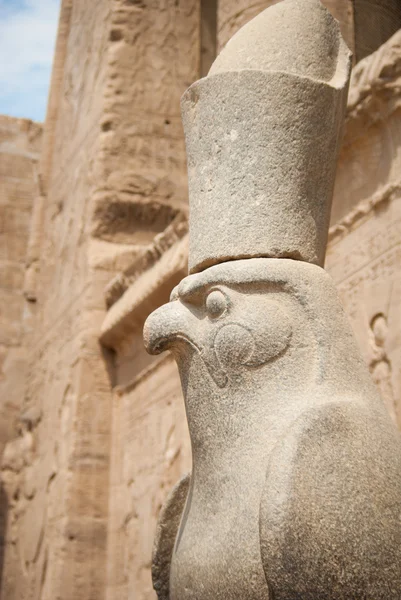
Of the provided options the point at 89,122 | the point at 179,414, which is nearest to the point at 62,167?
the point at 89,122

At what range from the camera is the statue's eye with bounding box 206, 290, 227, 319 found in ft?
6.72

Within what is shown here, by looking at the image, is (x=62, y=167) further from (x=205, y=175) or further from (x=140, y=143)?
(x=205, y=175)

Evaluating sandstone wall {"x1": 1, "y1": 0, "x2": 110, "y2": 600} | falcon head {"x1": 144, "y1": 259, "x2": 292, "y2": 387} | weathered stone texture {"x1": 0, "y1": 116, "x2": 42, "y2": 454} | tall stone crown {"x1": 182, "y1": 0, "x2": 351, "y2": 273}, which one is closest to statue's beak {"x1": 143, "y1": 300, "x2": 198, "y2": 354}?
falcon head {"x1": 144, "y1": 259, "x2": 292, "y2": 387}

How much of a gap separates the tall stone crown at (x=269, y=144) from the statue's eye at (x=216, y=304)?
11 centimetres

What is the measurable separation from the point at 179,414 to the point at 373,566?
328 centimetres

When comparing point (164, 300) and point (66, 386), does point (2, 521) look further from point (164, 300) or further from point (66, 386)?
point (164, 300)

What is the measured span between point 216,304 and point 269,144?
44 centimetres

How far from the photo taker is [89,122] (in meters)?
6.75

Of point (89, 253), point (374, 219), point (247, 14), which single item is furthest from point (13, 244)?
point (374, 219)

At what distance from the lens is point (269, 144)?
7.10 ft

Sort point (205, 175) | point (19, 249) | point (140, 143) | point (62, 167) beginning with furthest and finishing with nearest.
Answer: point (19, 249)
point (62, 167)
point (140, 143)
point (205, 175)

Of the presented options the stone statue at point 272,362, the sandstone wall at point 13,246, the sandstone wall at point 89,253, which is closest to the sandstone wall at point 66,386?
the sandstone wall at point 89,253

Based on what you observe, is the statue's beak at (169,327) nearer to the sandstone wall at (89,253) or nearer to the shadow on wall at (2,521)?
the sandstone wall at (89,253)

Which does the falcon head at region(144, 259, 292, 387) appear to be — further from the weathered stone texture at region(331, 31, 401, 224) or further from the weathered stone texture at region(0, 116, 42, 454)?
the weathered stone texture at region(0, 116, 42, 454)
